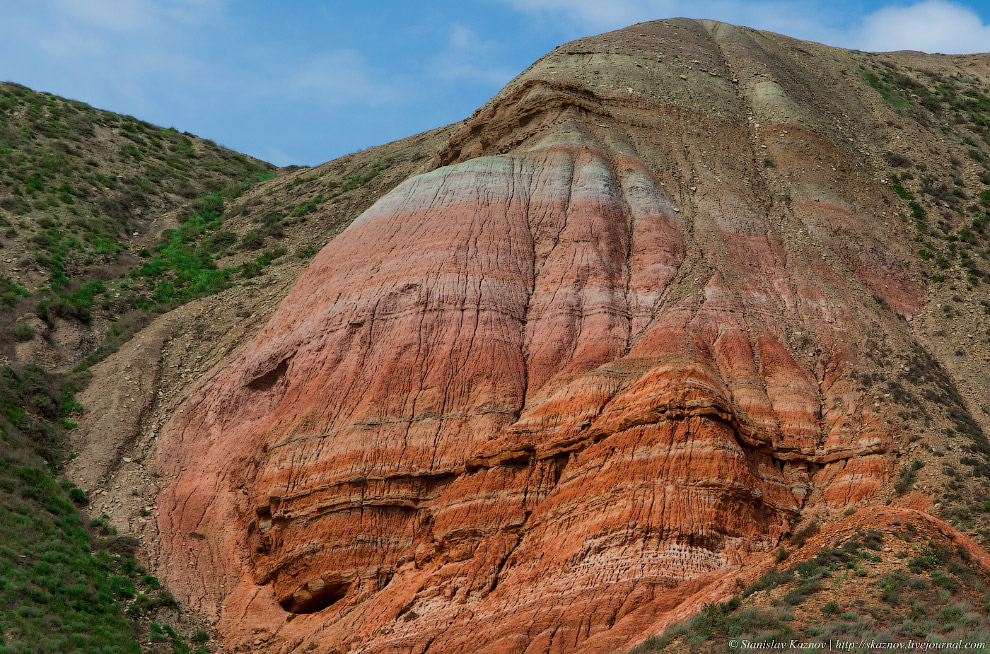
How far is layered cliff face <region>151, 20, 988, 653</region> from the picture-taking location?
2548cm

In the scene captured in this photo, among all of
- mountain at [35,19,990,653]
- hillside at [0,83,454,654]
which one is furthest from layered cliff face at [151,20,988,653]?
hillside at [0,83,454,654]

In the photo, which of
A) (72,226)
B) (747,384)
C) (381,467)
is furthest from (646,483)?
(72,226)

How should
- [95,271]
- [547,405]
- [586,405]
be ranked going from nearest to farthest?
[586,405]
[547,405]
[95,271]

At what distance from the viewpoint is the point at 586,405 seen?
27938 millimetres

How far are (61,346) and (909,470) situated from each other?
27351 millimetres

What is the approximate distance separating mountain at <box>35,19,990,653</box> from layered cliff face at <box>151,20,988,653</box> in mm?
89

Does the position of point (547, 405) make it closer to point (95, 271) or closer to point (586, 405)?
point (586, 405)

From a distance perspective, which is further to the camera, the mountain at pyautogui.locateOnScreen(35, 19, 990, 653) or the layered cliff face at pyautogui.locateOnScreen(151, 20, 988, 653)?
the layered cliff face at pyautogui.locateOnScreen(151, 20, 988, 653)

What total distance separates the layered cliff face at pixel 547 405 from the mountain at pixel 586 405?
0.29ft

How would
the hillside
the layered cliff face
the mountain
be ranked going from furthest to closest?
the hillside
the layered cliff face
the mountain

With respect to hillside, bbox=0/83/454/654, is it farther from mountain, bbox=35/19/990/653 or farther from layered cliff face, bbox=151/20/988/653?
layered cliff face, bbox=151/20/988/653

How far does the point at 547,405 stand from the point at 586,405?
1.03 m

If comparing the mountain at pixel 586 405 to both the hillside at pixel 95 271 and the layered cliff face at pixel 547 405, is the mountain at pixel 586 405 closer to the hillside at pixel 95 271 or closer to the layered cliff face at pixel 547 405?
the layered cliff face at pixel 547 405

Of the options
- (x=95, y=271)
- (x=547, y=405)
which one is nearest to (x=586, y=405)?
(x=547, y=405)
